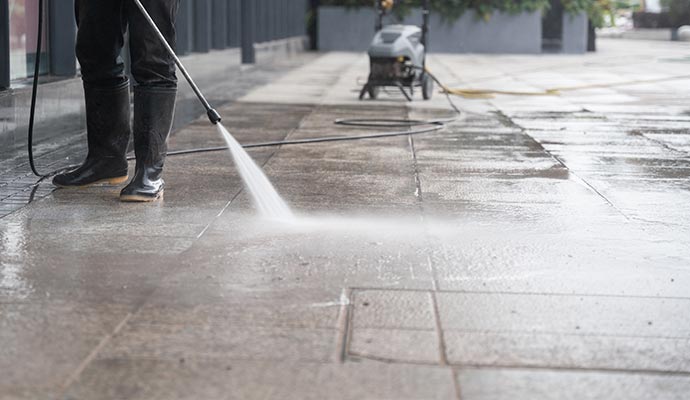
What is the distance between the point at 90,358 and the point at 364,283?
112 cm

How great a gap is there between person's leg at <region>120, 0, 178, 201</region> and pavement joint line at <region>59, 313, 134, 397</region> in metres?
2.08

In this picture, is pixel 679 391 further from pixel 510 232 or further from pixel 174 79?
pixel 174 79

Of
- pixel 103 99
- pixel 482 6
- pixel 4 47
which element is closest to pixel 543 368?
pixel 103 99

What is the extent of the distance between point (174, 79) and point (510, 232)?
5.88 ft

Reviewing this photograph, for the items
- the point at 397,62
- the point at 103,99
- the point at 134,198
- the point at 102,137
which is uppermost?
the point at 397,62

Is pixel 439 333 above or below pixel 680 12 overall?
below

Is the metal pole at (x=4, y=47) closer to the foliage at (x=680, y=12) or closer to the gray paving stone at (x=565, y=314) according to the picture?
the gray paving stone at (x=565, y=314)

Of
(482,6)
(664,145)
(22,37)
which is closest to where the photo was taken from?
(22,37)

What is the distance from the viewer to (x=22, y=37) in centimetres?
799

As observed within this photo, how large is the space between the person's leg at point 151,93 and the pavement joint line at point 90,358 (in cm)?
208

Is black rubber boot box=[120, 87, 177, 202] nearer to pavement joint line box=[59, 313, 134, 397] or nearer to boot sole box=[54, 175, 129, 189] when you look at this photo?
boot sole box=[54, 175, 129, 189]

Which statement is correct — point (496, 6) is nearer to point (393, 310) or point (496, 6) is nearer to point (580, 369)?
point (393, 310)

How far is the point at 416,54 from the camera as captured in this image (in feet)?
41.4

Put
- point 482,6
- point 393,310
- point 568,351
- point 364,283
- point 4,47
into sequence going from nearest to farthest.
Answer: point 568,351 → point 393,310 → point 364,283 → point 4,47 → point 482,6
